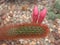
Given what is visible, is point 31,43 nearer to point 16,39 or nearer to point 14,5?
point 16,39

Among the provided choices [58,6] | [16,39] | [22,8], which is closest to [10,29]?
[16,39]

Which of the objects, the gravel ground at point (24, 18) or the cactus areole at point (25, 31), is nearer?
the cactus areole at point (25, 31)

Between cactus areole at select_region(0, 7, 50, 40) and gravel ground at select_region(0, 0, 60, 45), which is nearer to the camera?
cactus areole at select_region(0, 7, 50, 40)

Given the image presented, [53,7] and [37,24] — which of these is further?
[53,7]

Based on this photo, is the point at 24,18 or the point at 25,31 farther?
the point at 24,18
